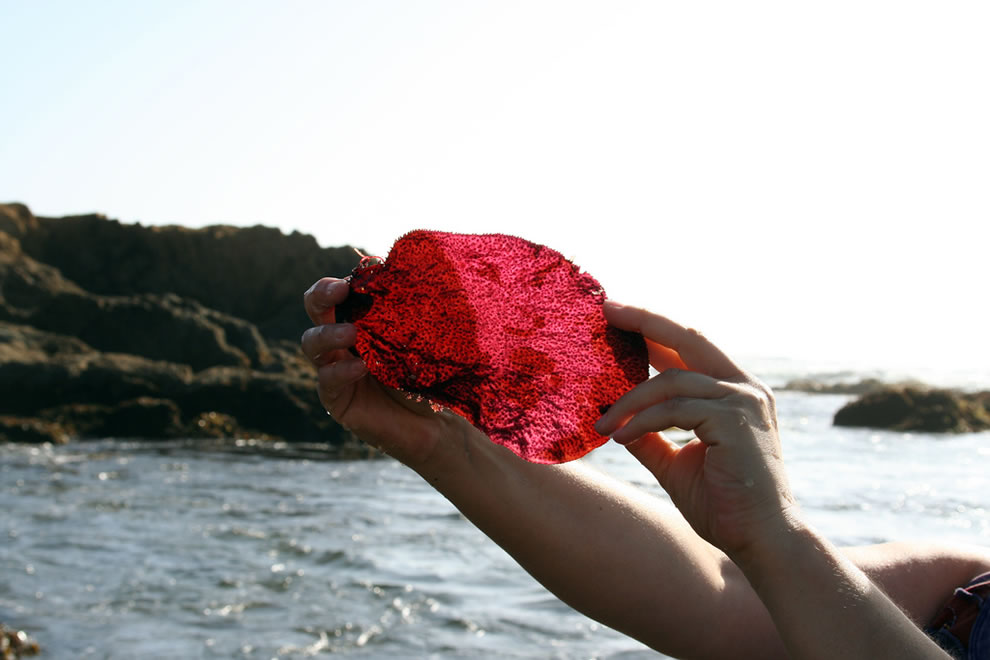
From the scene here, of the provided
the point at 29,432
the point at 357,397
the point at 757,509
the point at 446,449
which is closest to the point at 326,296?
the point at 357,397

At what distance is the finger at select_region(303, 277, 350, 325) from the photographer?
1.41m

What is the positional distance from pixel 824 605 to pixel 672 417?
14.2 inches

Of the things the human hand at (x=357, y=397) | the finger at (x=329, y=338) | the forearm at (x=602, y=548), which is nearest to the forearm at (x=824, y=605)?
the forearm at (x=602, y=548)

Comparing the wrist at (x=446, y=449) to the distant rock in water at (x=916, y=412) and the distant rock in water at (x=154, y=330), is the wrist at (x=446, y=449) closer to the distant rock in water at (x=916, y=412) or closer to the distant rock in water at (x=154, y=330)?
the distant rock in water at (x=154, y=330)

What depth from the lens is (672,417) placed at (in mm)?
1352

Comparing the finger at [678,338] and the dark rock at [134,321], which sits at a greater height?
the finger at [678,338]

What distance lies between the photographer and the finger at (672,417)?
135 cm

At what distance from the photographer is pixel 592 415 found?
143 cm

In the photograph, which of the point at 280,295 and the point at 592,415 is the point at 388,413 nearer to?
the point at 592,415

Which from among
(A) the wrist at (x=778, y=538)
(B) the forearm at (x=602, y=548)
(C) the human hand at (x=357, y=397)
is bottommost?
(B) the forearm at (x=602, y=548)

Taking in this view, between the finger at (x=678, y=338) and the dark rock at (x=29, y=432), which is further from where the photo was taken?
the dark rock at (x=29, y=432)

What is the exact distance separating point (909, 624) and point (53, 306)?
1906 centimetres

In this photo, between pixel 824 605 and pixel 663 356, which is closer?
pixel 824 605

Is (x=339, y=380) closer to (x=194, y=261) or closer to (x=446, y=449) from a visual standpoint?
(x=446, y=449)
